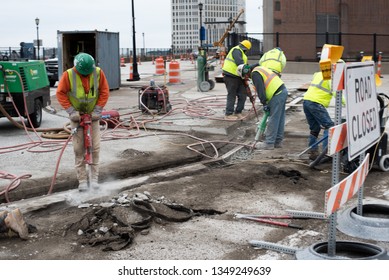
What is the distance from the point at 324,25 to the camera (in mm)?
38188

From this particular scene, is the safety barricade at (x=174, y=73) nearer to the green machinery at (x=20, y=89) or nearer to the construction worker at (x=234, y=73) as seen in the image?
the construction worker at (x=234, y=73)

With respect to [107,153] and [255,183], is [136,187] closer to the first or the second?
[255,183]

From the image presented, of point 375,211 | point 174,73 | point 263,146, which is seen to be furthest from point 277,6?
point 375,211

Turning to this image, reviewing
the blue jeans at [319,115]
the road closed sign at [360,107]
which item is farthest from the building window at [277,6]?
the road closed sign at [360,107]

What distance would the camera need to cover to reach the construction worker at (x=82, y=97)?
311 inches

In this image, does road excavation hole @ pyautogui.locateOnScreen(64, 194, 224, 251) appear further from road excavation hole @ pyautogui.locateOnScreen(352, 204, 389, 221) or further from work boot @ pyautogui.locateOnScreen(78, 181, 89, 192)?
road excavation hole @ pyautogui.locateOnScreen(352, 204, 389, 221)

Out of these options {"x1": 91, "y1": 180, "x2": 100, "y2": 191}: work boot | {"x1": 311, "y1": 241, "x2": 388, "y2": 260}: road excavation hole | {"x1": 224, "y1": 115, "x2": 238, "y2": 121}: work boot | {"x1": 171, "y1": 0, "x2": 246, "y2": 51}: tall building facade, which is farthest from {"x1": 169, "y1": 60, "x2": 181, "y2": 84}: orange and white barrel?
{"x1": 171, "y1": 0, "x2": 246, "y2": 51}: tall building facade

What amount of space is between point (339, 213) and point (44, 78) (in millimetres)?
9439

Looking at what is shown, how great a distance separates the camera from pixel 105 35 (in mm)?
23375

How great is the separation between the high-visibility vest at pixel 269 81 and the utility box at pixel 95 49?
1309 centimetres

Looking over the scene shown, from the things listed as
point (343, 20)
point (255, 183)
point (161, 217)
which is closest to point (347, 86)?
point (161, 217)

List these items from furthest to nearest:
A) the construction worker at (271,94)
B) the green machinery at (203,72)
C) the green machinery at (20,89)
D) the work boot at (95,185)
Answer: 1. the green machinery at (203,72)
2. the green machinery at (20,89)
3. the construction worker at (271,94)
4. the work boot at (95,185)

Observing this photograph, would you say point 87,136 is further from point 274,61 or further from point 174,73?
point 174,73

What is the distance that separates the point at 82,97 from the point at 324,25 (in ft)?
106
